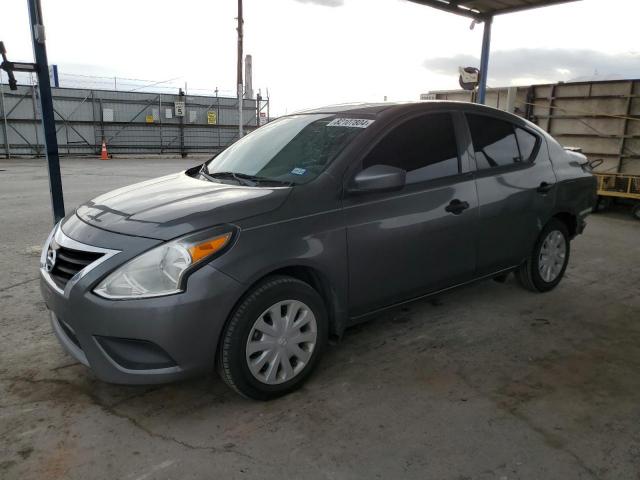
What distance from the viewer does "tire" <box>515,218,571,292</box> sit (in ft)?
14.3

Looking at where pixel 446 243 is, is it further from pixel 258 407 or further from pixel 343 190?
pixel 258 407

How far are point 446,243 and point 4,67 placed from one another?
396 centimetres

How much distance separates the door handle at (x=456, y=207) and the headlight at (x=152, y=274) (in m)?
1.75

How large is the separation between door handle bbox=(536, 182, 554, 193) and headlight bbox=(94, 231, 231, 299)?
2907mm

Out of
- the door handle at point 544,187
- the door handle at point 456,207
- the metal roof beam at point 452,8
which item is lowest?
the door handle at point 456,207

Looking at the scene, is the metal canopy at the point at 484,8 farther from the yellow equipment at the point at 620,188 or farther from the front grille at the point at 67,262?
the front grille at the point at 67,262

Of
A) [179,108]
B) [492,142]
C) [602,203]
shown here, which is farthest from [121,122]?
[492,142]

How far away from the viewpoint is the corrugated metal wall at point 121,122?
20.3 meters

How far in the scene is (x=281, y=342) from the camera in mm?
2746

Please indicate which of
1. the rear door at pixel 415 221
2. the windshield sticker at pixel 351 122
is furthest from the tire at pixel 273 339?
the windshield sticker at pixel 351 122

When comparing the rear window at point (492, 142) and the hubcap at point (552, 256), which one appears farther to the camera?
the hubcap at point (552, 256)

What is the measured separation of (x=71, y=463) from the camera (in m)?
2.31

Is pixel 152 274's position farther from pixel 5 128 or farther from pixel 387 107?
pixel 5 128

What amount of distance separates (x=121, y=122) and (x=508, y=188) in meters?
21.8
